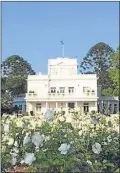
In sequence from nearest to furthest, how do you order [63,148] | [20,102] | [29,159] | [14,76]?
[29,159]
[63,148]
[20,102]
[14,76]

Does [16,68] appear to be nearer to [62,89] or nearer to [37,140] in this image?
[62,89]

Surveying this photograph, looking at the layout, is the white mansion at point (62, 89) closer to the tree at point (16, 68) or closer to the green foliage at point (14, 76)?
the green foliage at point (14, 76)

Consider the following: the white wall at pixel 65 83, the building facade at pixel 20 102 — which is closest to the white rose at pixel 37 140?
the white wall at pixel 65 83

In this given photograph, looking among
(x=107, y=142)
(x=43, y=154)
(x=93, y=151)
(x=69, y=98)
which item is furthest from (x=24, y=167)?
(x=69, y=98)

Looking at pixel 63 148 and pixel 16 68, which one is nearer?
pixel 63 148

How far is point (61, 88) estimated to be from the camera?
37.8 metres

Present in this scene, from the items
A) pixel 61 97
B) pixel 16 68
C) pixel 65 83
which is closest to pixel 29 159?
pixel 61 97

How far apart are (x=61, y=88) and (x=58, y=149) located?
Answer: 3481 centimetres

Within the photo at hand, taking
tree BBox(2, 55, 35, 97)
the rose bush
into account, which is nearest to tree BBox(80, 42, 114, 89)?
tree BBox(2, 55, 35, 97)

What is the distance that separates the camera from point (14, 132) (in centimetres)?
358

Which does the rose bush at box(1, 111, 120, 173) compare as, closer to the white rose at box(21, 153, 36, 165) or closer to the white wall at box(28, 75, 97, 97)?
the white rose at box(21, 153, 36, 165)

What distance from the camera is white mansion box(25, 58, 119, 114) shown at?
36681 millimetres

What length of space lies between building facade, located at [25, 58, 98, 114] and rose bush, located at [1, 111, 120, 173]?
107 feet

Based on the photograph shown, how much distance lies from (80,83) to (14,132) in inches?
1339
